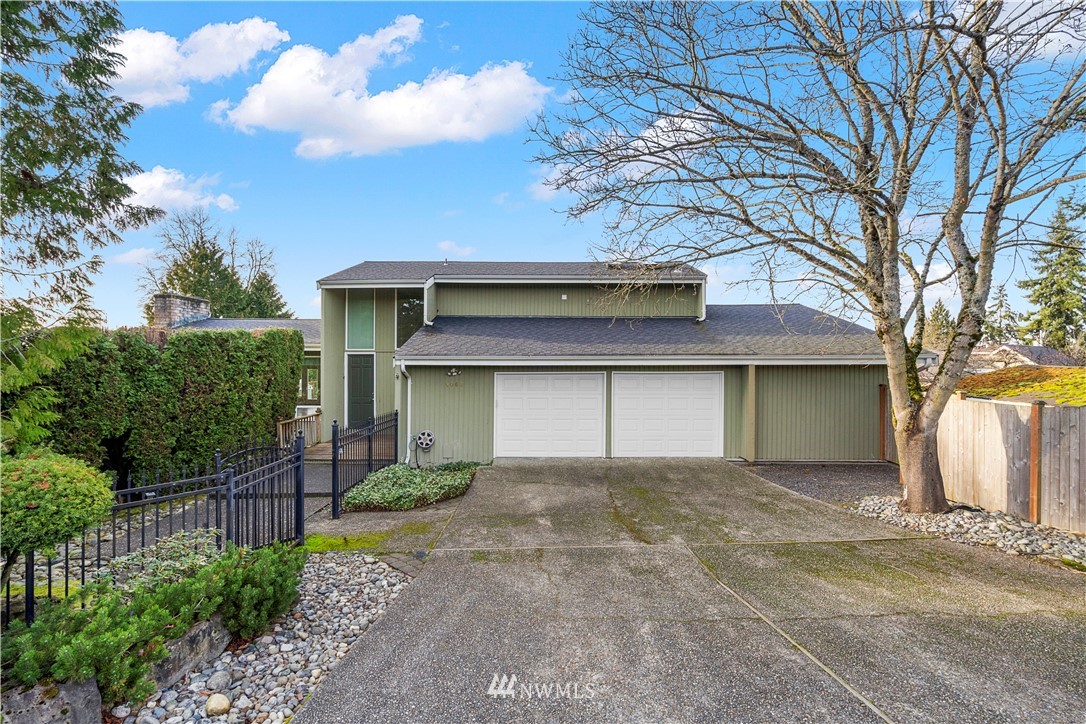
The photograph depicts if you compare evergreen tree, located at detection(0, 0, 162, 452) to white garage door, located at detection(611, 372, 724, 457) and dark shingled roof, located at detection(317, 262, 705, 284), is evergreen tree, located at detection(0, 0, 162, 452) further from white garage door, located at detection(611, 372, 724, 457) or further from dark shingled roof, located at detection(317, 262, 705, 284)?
white garage door, located at detection(611, 372, 724, 457)

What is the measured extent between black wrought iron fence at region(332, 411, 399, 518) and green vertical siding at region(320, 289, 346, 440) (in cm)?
283

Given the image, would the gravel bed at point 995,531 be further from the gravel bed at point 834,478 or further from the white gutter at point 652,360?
the white gutter at point 652,360

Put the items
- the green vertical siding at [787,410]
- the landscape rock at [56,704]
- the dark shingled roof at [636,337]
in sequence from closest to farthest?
the landscape rock at [56,704], the dark shingled roof at [636,337], the green vertical siding at [787,410]

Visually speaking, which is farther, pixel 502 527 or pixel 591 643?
pixel 502 527

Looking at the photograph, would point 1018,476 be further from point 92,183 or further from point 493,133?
point 92,183

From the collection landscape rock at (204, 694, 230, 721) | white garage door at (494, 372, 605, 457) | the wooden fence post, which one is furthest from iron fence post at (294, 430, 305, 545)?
the wooden fence post

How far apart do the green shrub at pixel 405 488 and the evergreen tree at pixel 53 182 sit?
12.3ft

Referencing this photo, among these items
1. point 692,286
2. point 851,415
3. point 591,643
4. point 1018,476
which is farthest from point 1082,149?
point 591,643

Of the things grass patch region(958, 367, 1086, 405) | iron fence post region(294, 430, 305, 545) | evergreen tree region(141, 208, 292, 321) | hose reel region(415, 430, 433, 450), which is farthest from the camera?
evergreen tree region(141, 208, 292, 321)

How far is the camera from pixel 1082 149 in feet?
17.6

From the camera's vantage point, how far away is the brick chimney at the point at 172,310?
1513cm

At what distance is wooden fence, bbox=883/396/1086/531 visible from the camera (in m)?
5.35

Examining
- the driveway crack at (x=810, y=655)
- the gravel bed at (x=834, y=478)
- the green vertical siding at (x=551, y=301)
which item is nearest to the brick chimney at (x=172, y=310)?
the green vertical siding at (x=551, y=301)

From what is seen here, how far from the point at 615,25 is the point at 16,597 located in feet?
28.5
